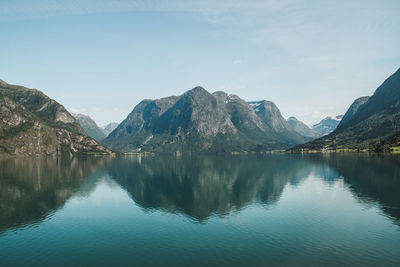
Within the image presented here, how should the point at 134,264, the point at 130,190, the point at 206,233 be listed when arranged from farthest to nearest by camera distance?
the point at 130,190 → the point at 206,233 → the point at 134,264

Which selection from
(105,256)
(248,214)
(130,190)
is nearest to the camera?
(105,256)

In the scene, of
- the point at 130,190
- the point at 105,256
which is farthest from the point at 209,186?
the point at 105,256

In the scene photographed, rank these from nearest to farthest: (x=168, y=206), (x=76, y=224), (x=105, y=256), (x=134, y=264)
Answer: (x=134, y=264)
(x=105, y=256)
(x=76, y=224)
(x=168, y=206)

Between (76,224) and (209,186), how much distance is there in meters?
77.7

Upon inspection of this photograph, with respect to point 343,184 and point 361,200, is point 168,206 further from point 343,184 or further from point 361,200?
point 343,184

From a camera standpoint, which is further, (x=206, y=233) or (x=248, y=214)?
(x=248, y=214)

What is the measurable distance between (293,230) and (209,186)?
3102 inches

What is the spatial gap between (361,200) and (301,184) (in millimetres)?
43115

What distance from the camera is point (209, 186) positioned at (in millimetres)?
142375

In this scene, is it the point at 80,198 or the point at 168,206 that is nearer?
the point at 168,206

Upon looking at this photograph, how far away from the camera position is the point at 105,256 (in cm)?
5178

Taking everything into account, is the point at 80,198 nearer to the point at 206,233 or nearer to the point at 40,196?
the point at 40,196

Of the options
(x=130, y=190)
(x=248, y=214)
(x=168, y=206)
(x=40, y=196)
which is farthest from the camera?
(x=130, y=190)

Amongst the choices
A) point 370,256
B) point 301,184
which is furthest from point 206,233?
point 301,184
